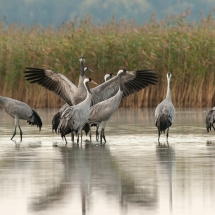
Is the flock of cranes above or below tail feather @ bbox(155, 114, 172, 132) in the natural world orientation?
above

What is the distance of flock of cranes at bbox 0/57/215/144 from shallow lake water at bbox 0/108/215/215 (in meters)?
0.30

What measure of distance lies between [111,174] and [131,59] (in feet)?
47.5

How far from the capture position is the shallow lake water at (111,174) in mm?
7898

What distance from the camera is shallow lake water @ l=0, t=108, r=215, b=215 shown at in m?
7.90

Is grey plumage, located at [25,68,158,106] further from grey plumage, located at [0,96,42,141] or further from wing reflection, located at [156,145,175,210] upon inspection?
wing reflection, located at [156,145,175,210]

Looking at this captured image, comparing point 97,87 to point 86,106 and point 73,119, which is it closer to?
point 86,106

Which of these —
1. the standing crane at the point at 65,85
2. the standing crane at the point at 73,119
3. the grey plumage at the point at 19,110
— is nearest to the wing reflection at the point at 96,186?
the standing crane at the point at 73,119

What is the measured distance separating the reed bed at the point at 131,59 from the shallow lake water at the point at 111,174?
24.5 ft

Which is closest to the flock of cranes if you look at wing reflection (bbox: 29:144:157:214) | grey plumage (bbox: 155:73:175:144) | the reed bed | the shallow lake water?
grey plumage (bbox: 155:73:175:144)

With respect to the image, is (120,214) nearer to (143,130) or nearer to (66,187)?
(66,187)

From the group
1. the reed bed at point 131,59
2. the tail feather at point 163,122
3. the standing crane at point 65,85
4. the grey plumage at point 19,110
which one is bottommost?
the tail feather at point 163,122

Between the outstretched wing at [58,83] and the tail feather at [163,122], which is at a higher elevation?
the outstretched wing at [58,83]

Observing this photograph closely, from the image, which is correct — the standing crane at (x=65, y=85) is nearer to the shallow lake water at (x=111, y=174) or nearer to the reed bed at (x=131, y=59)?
the shallow lake water at (x=111, y=174)

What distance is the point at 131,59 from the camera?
2433 centimetres
